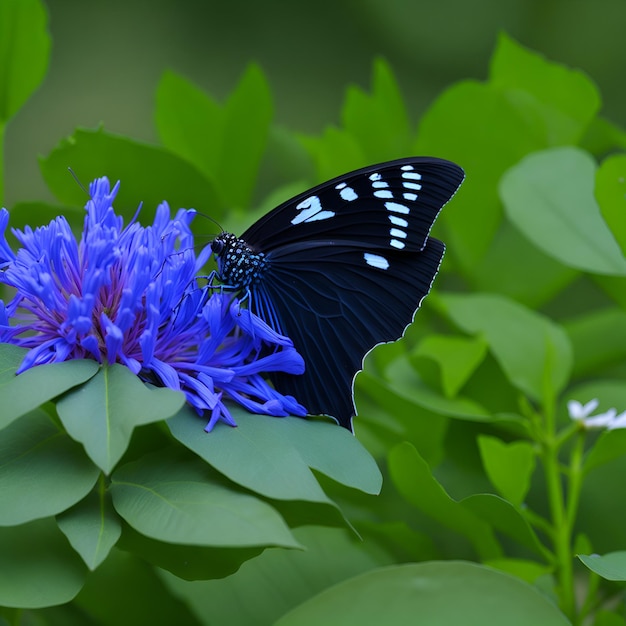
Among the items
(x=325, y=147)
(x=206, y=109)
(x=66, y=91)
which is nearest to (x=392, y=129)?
(x=325, y=147)

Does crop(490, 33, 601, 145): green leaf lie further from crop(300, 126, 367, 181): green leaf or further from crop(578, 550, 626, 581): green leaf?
crop(578, 550, 626, 581): green leaf

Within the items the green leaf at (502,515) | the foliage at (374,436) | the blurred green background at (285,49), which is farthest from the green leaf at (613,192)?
the blurred green background at (285,49)

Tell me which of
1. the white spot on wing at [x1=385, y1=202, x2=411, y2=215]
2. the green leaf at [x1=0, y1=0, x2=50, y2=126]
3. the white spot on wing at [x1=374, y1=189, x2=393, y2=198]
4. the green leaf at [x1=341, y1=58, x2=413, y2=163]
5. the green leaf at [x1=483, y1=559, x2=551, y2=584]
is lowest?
the green leaf at [x1=483, y1=559, x2=551, y2=584]

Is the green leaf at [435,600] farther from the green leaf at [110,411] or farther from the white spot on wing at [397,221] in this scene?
the white spot on wing at [397,221]

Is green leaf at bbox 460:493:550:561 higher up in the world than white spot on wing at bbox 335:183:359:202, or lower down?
lower down

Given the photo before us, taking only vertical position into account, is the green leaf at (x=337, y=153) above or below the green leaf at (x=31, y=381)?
above

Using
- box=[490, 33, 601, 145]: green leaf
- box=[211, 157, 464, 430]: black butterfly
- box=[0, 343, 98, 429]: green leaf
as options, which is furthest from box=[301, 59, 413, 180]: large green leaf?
box=[0, 343, 98, 429]: green leaf
